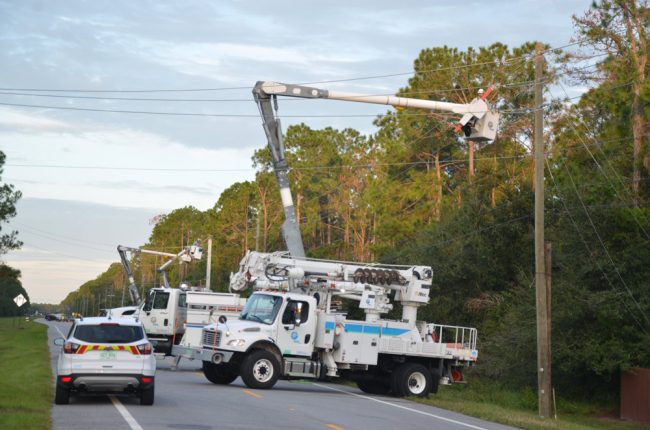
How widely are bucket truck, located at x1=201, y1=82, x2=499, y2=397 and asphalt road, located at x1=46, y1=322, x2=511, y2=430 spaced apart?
78 cm

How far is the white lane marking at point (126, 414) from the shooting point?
49.0 ft

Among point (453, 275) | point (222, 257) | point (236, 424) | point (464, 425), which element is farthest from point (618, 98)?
point (222, 257)

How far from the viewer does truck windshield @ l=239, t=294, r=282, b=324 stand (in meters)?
26.1

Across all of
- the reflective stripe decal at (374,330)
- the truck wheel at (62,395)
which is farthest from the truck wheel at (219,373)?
the truck wheel at (62,395)

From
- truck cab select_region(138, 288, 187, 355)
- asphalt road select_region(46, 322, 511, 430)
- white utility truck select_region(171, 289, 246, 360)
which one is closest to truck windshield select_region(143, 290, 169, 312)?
truck cab select_region(138, 288, 187, 355)

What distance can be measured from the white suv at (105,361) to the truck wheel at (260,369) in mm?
6480

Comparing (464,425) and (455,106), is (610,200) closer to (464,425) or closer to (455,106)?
(455,106)

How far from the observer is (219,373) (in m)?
26.5

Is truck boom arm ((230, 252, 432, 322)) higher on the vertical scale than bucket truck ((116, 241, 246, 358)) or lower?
higher

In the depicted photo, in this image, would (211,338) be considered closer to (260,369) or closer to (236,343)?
(236,343)

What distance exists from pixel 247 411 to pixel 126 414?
2.57 metres

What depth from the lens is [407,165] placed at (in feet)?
216

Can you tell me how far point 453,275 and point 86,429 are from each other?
103 feet

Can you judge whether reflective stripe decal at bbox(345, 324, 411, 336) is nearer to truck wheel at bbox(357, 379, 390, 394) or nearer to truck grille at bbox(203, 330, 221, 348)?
truck wheel at bbox(357, 379, 390, 394)
